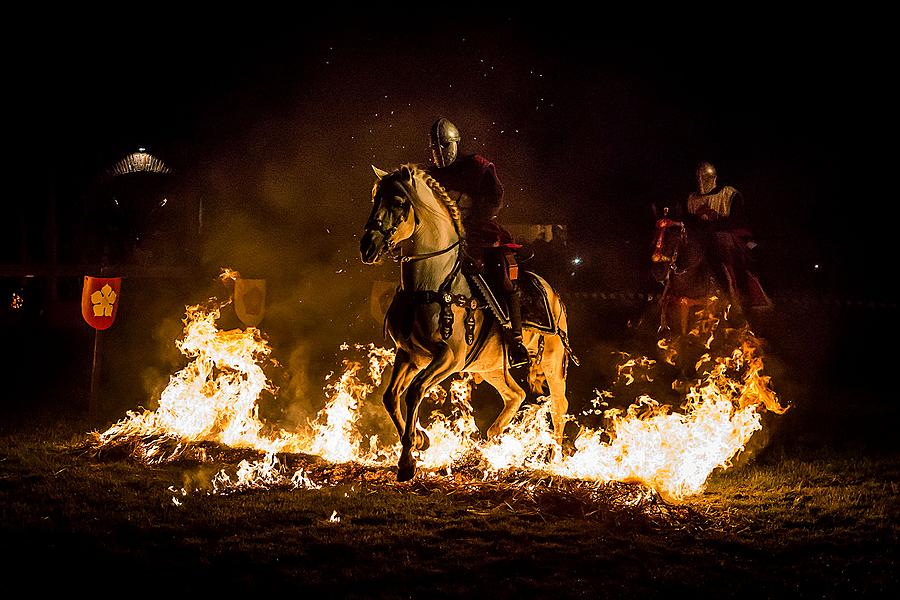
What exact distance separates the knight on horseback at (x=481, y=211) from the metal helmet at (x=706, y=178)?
4725 millimetres

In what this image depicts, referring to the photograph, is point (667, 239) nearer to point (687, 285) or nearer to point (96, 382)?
point (687, 285)

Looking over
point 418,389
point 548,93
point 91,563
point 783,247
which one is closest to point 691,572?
point 418,389

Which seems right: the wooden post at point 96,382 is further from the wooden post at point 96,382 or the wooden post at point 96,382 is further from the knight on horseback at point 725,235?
the knight on horseback at point 725,235

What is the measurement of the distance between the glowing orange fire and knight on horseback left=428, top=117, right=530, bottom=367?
1011 mm

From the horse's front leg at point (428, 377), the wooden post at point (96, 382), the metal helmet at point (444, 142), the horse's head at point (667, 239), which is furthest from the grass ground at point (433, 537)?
the horse's head at point (667, 239)

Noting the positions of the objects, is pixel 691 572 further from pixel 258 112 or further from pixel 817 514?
pixel 258 112

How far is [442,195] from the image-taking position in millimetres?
7188

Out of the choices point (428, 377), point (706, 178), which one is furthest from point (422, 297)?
point (706, 178)

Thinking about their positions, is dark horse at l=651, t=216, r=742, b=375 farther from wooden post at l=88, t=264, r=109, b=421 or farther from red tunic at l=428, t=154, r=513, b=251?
wooden post at l=88, t=264, r=109, b=421

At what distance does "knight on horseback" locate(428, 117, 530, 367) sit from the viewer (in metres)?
7.55

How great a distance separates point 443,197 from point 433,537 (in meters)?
2.82

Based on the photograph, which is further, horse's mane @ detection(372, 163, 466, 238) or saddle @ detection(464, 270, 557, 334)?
saddle @ detection(464, 270, 557, 334)

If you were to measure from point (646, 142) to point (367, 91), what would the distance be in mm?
14852

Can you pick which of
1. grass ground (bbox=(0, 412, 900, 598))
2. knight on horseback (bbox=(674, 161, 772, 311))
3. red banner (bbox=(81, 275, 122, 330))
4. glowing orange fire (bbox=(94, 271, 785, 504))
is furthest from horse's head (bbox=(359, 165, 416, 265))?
knight on horseback (bbox=(674, 161, 772, 311))
